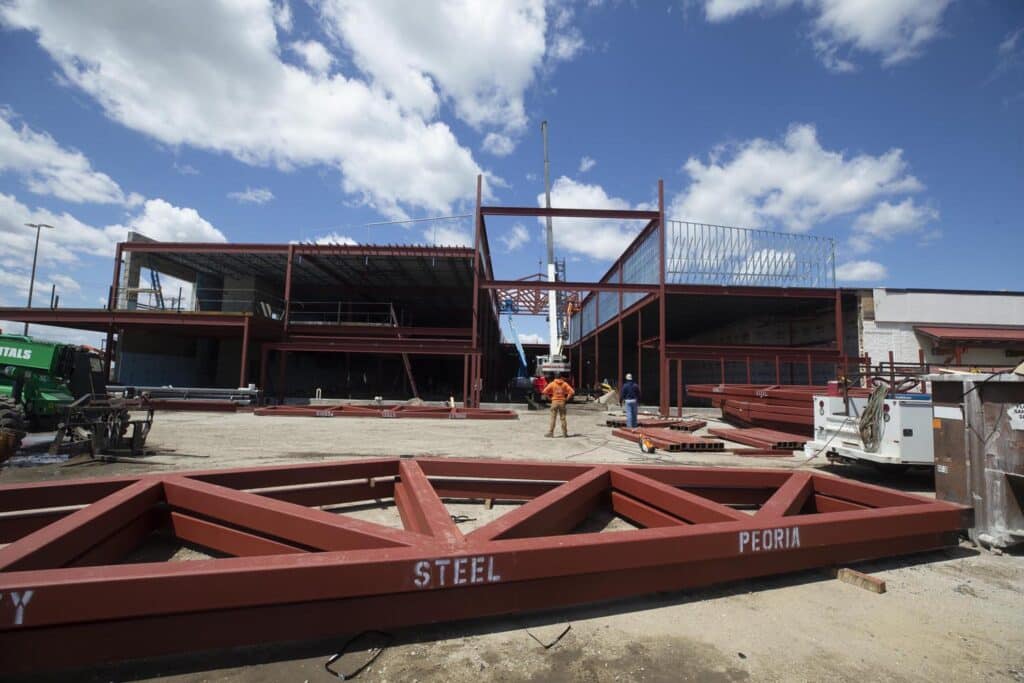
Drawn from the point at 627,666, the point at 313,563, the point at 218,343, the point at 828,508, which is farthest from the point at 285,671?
the point at 218,343

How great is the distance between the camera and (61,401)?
9836 mm

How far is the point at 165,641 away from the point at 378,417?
49.2 feet

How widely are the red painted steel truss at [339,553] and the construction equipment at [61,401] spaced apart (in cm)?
535

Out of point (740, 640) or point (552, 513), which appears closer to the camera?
point (740, 640)

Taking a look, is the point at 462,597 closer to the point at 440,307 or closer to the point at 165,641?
the point at 165,641

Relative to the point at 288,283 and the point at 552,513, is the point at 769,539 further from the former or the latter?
the point at 288,283

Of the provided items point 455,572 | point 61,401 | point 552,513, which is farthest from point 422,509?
point 61,401

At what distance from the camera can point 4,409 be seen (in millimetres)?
7852

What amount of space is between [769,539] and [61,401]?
41.9 feet

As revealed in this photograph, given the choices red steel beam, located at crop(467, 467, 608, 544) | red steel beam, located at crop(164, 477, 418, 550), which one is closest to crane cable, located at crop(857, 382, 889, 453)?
red steel beam, located at crop(467, 467, 608, 544)

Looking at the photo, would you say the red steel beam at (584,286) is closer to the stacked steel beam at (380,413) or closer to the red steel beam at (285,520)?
the stacked steel beam at (380,413)

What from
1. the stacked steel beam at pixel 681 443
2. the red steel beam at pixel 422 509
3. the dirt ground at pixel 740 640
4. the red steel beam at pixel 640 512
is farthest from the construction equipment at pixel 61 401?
the stacked steel beam at pixel 681 443

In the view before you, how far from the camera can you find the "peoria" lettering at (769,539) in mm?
3092

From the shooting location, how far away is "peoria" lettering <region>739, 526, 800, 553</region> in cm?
309
